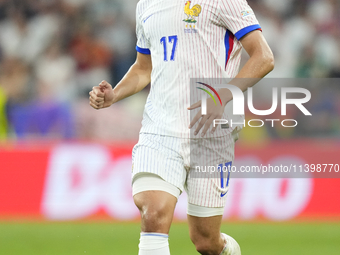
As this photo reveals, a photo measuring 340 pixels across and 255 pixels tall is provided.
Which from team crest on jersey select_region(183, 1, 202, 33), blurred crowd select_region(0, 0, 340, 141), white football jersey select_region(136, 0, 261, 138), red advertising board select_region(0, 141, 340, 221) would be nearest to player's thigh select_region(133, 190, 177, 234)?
white football jersey select_region(136, 0, 261, 138)

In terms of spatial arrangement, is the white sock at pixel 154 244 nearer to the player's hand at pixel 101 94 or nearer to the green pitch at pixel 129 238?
the player's hand at pixel 101 94

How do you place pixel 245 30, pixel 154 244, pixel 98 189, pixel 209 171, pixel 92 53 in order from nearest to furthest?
pixel 154 244, pixel 245 30, pixel 209 171, pixel 98 189, pixel 92 53

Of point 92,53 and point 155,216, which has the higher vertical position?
point 92,53

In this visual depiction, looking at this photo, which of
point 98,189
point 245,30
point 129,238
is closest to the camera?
point 245,30

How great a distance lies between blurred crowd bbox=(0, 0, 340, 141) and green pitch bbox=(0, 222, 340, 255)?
1.65 meters

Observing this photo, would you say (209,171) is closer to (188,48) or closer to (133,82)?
(188,48)

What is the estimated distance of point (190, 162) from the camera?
12.8 feet

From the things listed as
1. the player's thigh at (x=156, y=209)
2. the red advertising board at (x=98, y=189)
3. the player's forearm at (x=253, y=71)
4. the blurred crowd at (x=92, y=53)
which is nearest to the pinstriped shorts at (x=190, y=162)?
the player's thigh at (x=156, y=209)

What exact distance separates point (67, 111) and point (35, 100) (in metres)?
0.87

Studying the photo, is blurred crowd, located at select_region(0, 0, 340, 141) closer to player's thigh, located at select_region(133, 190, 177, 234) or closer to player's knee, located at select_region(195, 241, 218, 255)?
player's knee, located at select_region(195, 241, 218, 255)

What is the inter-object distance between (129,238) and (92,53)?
452 cm

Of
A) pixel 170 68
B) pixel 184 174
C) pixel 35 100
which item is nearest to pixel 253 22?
pixel 170 68

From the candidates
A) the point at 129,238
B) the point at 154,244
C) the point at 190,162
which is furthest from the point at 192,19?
the point at 129,238

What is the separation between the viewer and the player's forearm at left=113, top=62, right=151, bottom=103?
4379 mm
